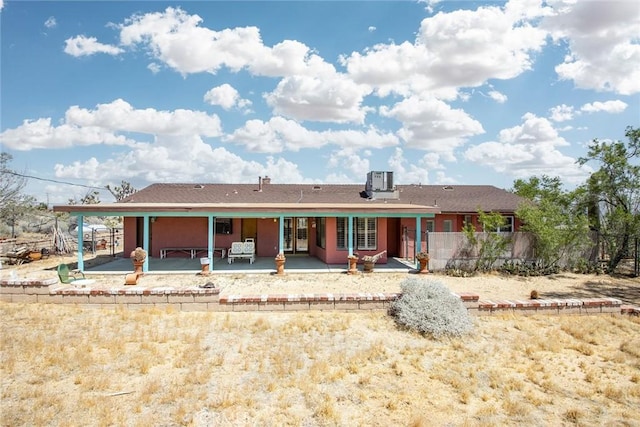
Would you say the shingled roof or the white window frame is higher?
the shingled roof

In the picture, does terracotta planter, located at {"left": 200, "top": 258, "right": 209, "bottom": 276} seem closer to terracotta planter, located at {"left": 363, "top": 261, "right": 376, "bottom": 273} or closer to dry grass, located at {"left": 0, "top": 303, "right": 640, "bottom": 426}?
dry grass, located at {"left": 0, "top": 303, "right": 640, "bottom": 426}

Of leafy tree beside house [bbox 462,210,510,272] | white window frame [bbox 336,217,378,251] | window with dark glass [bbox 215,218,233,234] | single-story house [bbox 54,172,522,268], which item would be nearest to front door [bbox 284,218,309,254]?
single-story house [bbox 54,172,522,268]

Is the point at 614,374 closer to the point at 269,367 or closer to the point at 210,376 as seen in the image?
the point at 269,367

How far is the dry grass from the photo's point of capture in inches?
183

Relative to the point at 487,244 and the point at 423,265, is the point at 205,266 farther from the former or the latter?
the point at 487,244

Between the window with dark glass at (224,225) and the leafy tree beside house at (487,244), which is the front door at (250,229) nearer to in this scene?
the window with dark glass at (224,225)

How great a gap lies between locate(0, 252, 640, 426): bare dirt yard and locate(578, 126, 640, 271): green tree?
8084mm

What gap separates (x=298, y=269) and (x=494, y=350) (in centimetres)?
879

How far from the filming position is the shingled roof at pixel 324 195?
1861cm

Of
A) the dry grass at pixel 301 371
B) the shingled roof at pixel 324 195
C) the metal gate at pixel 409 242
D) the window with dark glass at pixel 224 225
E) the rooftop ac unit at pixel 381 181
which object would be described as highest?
the rooftop ac unit at pixel 381 181

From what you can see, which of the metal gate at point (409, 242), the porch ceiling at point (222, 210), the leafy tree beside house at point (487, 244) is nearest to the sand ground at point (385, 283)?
the leafy tree beside house at point (487, 244)

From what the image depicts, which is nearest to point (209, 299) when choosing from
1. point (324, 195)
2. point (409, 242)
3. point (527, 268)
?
point (409, 242)

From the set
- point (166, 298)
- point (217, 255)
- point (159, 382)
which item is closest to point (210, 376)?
point (159, 382)

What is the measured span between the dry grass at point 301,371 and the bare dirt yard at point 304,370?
23 mm
